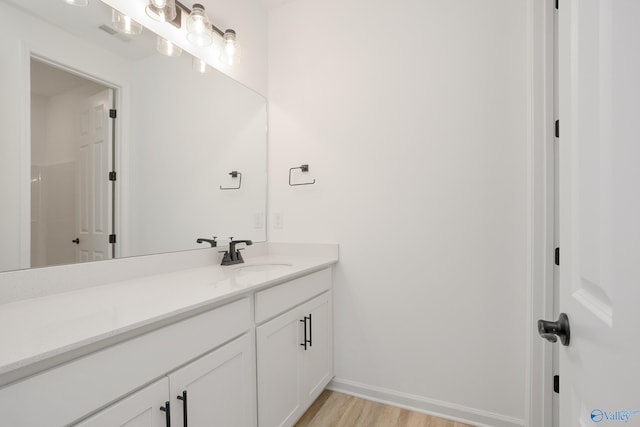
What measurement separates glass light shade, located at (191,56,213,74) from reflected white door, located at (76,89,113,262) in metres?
0.54

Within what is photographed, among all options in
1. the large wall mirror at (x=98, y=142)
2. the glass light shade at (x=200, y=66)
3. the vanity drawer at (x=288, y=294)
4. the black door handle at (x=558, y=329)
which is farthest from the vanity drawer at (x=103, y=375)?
the glass light shade at (x=200, y=66)

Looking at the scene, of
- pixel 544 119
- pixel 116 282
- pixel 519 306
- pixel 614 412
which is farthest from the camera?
pixel 519 306

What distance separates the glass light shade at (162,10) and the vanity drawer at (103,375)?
1.41 m

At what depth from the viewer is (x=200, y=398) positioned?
3.19ft

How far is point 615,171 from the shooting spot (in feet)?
1.28

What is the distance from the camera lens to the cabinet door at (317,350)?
63.4 inches

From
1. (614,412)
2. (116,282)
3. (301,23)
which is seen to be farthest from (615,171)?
(301,23)

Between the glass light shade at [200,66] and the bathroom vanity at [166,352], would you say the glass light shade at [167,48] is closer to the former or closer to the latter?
the glass light shade at [200,66]

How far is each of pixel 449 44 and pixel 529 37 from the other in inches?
16.0

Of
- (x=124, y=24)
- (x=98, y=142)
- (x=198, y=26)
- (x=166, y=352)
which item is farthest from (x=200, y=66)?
(x=166, y=352)

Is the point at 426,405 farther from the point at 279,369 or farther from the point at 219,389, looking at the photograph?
the point at 219,389

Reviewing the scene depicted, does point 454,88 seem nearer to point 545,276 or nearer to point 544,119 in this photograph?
point 544,119

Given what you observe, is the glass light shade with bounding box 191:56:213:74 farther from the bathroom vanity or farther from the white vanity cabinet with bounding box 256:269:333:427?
the white vanity cabinet with bounding box 256:269:333:427

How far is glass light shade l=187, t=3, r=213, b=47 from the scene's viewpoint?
1540mm
